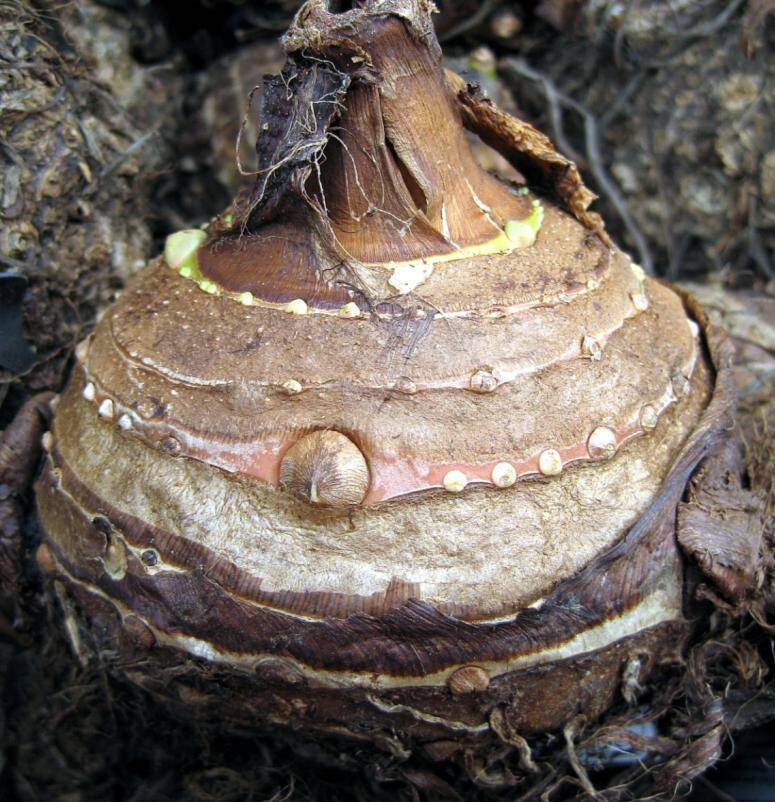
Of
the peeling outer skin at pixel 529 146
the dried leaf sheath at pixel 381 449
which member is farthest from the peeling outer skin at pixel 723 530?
the peeling outer skin at pixel 529 146

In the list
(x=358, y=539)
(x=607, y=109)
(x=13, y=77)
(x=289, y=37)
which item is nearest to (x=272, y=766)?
(x=358, y=539)

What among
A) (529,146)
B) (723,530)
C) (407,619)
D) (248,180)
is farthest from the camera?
(248,180)

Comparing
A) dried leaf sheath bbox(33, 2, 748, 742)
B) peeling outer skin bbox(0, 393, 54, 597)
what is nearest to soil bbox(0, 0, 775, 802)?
peeling outer skin bbox(0, 393, 54, 597)

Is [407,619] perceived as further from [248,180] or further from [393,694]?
[248,180]

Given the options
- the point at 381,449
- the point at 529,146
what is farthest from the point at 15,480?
the point at 529,146

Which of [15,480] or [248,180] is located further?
[248,180]

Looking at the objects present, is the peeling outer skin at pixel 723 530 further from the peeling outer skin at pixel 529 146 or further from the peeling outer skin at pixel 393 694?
the peeling outer skin at pixel 529 146
